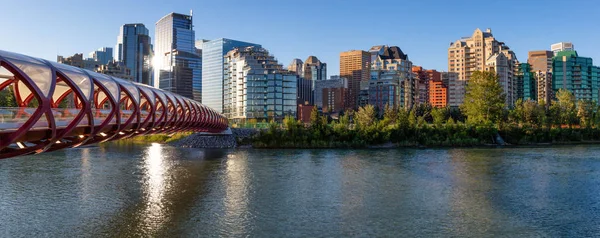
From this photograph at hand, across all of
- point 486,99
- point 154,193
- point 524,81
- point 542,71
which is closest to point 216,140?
point 154,193

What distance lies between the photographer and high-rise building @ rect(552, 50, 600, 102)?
156 metres

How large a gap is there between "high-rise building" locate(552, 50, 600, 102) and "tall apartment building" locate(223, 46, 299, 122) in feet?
364

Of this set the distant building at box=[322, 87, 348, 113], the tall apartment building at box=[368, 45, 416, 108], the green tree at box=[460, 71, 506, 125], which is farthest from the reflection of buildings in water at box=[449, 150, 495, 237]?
the distant building at box=[322, 87, 348, 113]

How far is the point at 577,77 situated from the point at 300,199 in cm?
16905

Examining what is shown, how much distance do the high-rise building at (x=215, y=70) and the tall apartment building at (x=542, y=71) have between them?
396 feet

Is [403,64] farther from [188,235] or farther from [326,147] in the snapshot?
[188,235]

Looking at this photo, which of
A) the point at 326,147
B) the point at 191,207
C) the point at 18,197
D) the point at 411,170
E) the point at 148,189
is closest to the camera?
the point at 191,207

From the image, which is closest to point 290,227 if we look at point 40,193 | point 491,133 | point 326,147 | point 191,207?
point 191,207

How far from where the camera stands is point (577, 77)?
15700 cm

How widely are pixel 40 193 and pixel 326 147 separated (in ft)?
139

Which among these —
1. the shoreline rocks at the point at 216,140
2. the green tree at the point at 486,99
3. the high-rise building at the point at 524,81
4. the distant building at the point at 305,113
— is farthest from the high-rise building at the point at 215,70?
the high-rise building at the point at 524,81

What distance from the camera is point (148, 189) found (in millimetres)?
29062

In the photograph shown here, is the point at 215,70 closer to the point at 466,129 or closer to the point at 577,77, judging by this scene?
the point at 466,129

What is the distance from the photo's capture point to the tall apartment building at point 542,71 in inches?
6388
